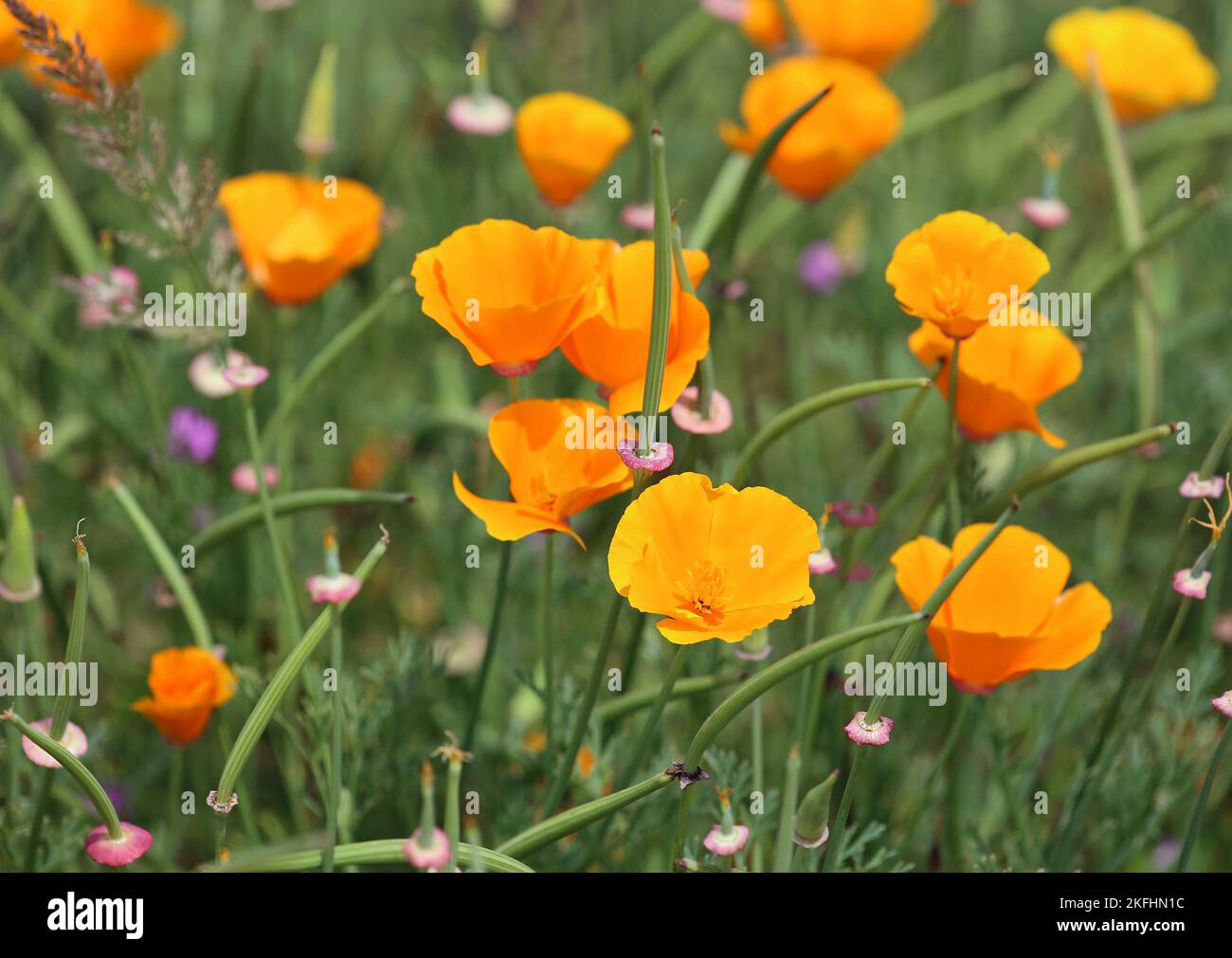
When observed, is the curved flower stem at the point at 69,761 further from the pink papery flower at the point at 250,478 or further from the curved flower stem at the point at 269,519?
the pink papery flower at the point at 250,478

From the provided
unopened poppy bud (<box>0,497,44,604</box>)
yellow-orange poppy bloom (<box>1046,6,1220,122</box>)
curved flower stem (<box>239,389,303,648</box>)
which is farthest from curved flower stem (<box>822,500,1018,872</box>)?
yellow-orange poppy bloom (<box>1046,6,1220,122</box>)

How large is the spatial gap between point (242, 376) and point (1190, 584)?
0.62 meters

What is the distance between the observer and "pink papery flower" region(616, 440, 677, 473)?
2.35ft

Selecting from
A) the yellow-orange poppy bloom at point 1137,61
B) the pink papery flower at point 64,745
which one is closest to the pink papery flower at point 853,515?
the pink papery flower at point 64,745

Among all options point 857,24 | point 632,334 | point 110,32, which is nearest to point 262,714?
point 632,334

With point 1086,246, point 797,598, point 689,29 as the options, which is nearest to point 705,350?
point 797,598

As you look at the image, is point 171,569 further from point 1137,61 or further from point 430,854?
point 1137,61

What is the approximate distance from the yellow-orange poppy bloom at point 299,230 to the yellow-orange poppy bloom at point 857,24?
66 centimetres

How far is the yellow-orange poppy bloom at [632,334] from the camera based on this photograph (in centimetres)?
75

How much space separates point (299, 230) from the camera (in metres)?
1.10

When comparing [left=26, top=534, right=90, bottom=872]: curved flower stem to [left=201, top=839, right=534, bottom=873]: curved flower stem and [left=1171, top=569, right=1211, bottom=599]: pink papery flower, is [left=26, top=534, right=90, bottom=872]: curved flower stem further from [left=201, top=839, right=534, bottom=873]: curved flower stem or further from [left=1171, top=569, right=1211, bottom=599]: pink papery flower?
[left=1171, top=569, right=1211, bottom=599]: pink papery flower

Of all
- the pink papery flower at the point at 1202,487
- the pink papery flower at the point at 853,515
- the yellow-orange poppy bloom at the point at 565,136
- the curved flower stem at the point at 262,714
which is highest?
the yellow-orange poppy bloom at the point at 565,136

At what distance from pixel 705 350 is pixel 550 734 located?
0.31 m

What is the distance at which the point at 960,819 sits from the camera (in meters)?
1.07
